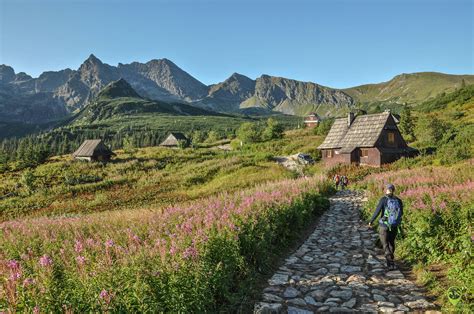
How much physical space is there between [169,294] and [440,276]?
6164 mm

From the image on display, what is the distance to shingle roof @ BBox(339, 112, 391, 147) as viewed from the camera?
139 ft

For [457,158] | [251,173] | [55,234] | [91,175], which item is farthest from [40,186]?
[457,158]

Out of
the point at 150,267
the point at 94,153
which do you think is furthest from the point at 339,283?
the point at 94,153

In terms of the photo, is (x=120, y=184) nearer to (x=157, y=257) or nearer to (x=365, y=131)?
(x=365, y=131)

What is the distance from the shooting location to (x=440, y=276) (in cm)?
742

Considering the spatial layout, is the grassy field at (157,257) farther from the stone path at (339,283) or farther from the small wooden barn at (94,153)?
the small wooden barn at (94,153)

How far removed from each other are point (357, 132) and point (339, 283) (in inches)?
1598

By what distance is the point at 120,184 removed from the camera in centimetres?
3950

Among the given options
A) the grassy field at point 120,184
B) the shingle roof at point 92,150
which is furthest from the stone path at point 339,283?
the shingle roof at point 92,150

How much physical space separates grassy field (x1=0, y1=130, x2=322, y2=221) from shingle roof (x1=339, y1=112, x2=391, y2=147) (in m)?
7.92

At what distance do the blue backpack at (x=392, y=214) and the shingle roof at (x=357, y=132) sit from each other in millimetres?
34874

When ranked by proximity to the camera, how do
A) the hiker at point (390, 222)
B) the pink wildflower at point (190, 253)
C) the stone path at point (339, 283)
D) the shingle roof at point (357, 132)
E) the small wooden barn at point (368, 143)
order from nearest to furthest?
the pink wildflower at point (190, 253) → the stone path at point (339, 283) → the hiker at point (390, 222) → the small wooden barn at point (368, 143) → the shingle roof at point (357, 132)

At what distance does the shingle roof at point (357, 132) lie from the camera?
42.4 m

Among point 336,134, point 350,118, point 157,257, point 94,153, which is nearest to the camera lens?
point 157,257
